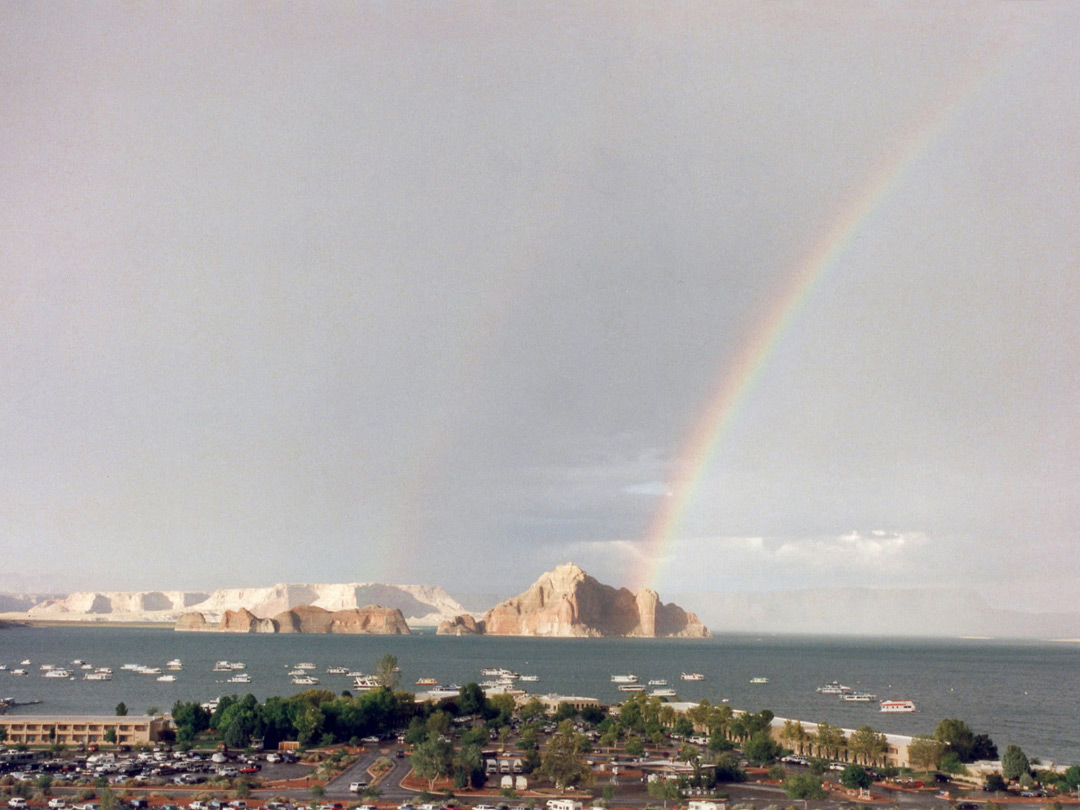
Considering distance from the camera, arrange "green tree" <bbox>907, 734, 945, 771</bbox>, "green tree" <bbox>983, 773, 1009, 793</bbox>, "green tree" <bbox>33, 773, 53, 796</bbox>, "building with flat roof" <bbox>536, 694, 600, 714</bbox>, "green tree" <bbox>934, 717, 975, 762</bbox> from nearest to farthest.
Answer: "green tree" <bbox>33, 773, 53, 796</bbox> < "green tree" <bbox>983, 773, 1009, 793</bbox> < "green tree" <bbox>907, 734, 945, 771</bbox> < "green tree" <bbox>934, 717, 975, 762</bbox> < "building with flat roof" <bbox>536, 694, 600, 714</bbox>

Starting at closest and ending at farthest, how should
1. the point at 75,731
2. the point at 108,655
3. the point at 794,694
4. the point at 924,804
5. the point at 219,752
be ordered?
the point at 924,804 → the point at 219,752 → the point at 75,731 → the point at 794,694 → the point at 108,655

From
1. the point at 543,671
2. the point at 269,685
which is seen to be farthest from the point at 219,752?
the point at 543,671

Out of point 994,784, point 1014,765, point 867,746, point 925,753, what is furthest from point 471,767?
point 1014,765

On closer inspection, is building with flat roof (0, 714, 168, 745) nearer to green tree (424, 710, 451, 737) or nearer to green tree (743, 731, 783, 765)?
green tree (424, 710, 451, 737)

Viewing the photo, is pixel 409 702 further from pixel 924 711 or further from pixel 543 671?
pixel 543 671

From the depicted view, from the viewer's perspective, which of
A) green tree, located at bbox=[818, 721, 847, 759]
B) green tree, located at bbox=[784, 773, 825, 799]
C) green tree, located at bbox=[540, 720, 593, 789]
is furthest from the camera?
green tree, located at bbox=[818, 721, 847, 759]

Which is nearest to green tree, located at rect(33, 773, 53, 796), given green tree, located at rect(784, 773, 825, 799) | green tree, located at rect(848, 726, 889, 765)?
green tree, located at rect(784, 773, 825, 799)
